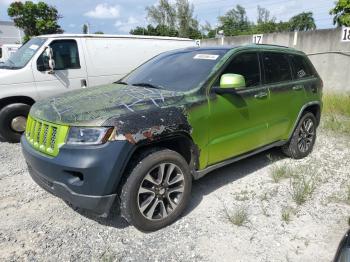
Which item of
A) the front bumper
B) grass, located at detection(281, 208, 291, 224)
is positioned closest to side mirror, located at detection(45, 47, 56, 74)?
the front bumper

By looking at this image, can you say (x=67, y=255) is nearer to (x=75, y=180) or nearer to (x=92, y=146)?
(x=75, y=180)

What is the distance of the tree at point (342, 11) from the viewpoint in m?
12.1

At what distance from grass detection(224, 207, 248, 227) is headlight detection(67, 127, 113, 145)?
153 cm

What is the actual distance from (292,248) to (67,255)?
6.47ft

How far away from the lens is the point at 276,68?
454 cm

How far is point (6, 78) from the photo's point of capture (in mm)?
6000

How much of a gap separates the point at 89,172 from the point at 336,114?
703 cm

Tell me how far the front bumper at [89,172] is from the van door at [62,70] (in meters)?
3.93

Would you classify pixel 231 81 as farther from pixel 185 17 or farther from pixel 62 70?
pixel 185 17

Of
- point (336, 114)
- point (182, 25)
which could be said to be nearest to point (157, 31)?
point (182, 25)

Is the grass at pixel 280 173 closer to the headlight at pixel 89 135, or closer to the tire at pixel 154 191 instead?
the tire at pixel 154 191

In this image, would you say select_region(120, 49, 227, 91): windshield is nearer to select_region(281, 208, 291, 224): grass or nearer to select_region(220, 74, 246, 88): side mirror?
select_region(220, 74, 246, 88): side mirror

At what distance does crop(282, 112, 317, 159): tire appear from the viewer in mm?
5008

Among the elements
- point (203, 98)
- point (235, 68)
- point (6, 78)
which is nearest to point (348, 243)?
point (203, 98)
